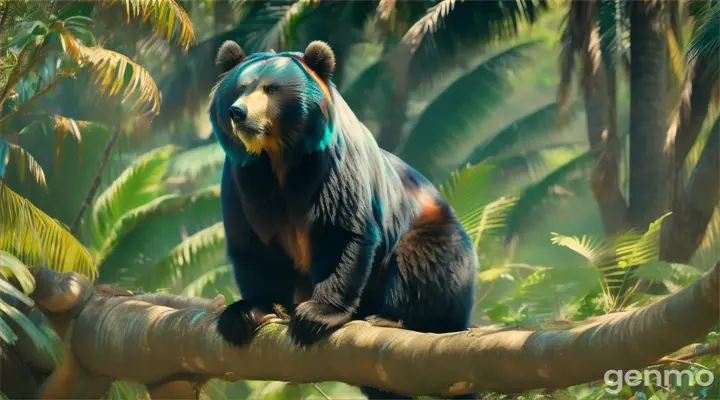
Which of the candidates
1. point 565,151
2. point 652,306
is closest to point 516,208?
point 565,151

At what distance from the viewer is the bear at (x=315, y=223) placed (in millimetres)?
5203

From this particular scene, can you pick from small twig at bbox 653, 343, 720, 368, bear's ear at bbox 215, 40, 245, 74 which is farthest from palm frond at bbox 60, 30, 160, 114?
small twig at bbox 653, 343, 720, 368

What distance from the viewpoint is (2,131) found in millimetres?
13625

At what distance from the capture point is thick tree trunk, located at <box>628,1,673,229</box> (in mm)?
13820

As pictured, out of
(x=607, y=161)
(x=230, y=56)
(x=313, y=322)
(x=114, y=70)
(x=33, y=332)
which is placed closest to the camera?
(x=33, y=332)

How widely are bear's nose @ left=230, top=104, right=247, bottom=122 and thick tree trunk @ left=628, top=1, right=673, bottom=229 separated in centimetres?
979

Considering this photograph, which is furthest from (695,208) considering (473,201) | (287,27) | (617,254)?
(287,27)

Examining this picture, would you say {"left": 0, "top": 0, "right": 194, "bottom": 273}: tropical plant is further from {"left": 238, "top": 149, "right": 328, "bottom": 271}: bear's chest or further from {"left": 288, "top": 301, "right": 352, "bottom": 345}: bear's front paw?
{"left": 288, "top": 301, "right": 352, "bottom": 345}: bear's front paw

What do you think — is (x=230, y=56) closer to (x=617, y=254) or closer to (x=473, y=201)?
(x=617, y=254)

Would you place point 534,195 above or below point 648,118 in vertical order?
below

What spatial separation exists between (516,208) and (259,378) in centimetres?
1497

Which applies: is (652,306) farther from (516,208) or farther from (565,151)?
(565,151)

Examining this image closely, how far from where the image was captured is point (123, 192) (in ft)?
50.4

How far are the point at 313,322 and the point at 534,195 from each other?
15464mm
